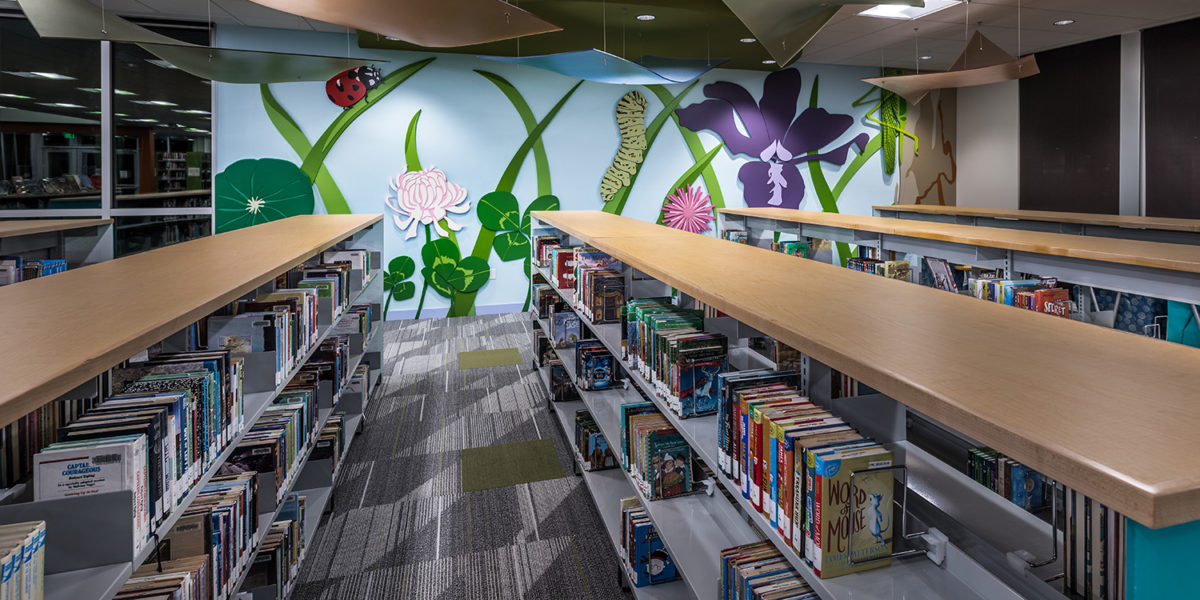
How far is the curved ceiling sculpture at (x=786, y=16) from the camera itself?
9.88 ft

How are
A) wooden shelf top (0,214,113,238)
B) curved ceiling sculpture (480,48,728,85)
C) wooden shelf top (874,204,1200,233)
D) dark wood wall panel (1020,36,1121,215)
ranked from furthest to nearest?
dark wood wall panel (1020,36,1121,215) → curved ceiling sculpture (480,48,728,85) → wooden shelf top (874,204,1200,233) → wooden shelf top (0,214,113,238)

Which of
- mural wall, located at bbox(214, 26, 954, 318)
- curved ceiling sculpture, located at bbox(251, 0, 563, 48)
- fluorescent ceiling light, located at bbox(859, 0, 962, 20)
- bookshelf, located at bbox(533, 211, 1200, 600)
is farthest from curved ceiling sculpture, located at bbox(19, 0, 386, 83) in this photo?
fluorescent ceiling light, located at bbox(859, 0, 962, 20)

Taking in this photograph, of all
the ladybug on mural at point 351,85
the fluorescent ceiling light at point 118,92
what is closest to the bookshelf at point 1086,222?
the ladybug on mural at point 351,85

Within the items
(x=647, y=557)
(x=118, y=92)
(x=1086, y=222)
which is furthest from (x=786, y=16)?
(x=118, y=92)

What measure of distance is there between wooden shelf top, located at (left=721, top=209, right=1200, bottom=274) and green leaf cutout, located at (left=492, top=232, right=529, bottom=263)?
3.54 m

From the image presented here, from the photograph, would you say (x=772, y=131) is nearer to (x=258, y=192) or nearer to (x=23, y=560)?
(x=258, y=192)

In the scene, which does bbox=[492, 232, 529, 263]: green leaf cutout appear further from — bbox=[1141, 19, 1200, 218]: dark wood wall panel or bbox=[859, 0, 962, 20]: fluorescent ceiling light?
bbox=[1141, 19, 1200, 218]: dark wood wall panel

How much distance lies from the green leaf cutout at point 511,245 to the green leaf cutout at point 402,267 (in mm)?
946

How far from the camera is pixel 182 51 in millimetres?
4117

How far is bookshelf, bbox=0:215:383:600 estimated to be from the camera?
1.10 meters

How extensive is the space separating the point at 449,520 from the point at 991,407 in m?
2.60

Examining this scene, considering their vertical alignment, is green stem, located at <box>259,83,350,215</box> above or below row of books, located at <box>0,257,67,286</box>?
above

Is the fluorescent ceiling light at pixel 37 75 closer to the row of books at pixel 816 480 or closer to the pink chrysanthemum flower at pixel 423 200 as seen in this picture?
the pink chrysanthemum flower at pixel 423 200

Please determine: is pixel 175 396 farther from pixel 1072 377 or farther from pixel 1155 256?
pixel 1155 256
